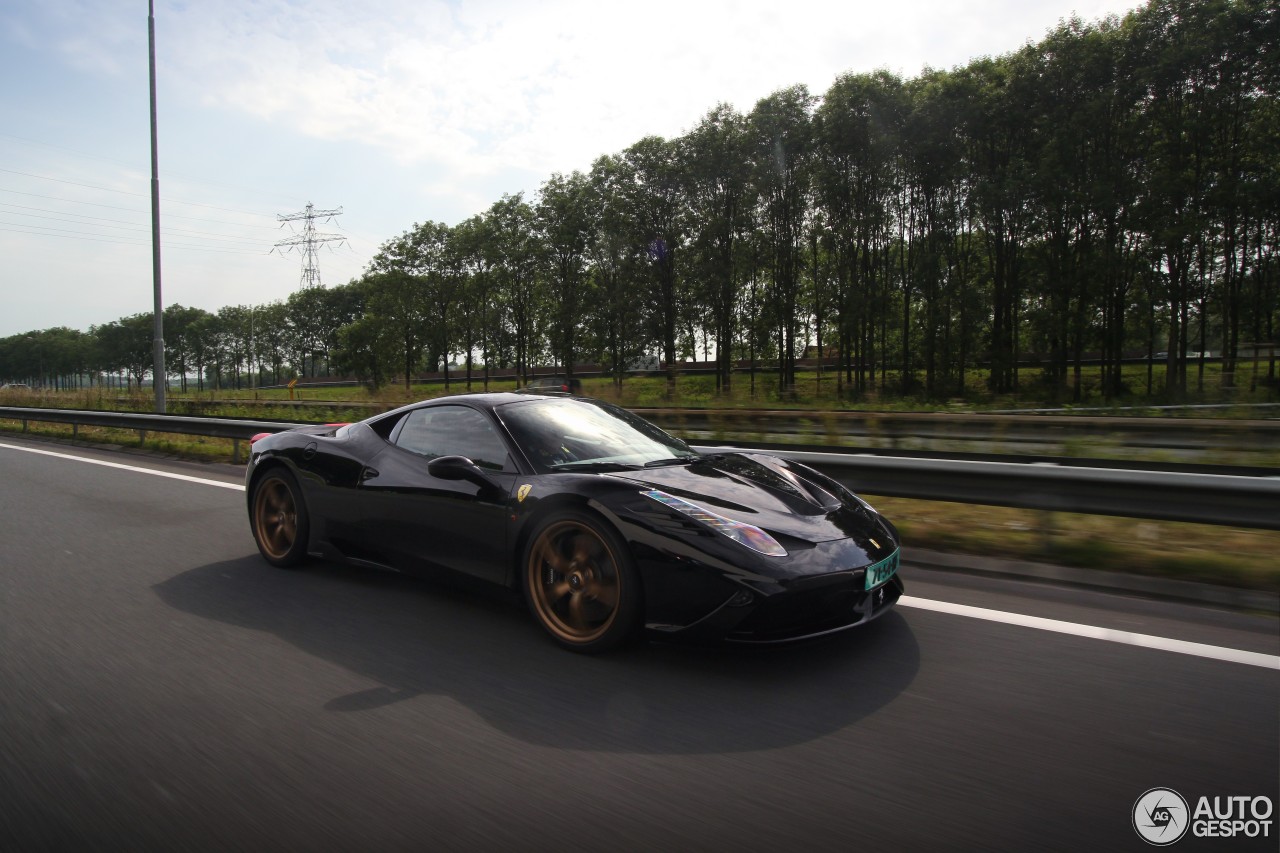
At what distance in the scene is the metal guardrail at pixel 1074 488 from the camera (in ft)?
14.5

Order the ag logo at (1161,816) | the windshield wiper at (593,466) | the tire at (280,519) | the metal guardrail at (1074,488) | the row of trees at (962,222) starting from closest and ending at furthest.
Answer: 1. the ag logo at (1161,816)
2. the windshield wiper at (593,466)
3. the metal guardrail at (1074,488)
4. the tire at (280,519)
5. the row of trees at (962,222)

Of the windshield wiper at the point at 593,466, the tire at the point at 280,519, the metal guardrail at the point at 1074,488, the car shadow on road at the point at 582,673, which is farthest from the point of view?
the tire at the point at 280,519

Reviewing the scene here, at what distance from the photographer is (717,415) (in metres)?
13.0

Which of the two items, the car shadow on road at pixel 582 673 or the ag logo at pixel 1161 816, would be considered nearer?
the ag logo at pixel 1161 816

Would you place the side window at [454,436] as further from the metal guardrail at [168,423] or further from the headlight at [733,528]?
the metal guardrail at [168,423]

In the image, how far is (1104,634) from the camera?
365 cm

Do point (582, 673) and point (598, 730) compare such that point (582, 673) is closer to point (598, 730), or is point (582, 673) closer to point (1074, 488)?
point (598, 730)

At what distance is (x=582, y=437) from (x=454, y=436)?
0.74m

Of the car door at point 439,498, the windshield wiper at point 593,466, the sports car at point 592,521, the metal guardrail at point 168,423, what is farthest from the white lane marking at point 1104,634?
the metal guardrail at point 168,423

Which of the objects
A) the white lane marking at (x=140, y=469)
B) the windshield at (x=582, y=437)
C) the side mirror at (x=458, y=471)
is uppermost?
the windshield at (x=582, y=437)

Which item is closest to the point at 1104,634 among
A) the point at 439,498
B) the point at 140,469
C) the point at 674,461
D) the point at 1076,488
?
the point at 1076,488

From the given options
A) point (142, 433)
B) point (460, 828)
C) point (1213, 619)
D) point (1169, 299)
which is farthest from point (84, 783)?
point (1169, 299)

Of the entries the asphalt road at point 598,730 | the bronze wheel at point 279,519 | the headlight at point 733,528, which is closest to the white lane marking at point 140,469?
the bronze wheel at point 279,519

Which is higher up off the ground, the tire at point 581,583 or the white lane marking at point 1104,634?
the tire at point 581,583
